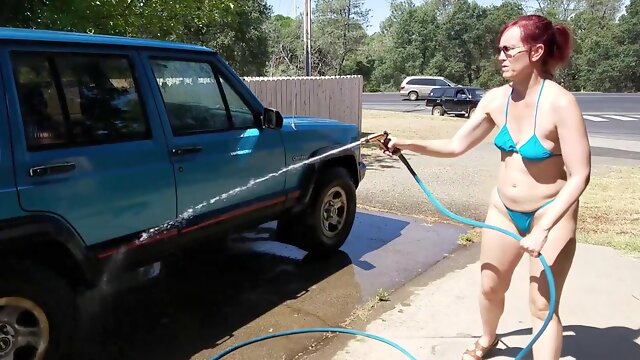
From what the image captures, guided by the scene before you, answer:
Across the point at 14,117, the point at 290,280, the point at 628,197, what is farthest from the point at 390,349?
the point at 628,197

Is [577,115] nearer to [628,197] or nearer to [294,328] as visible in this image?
[294,328]

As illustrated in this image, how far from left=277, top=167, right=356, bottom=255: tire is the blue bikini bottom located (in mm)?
2260

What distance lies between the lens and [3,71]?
2682mm

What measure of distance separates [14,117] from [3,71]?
24 cm

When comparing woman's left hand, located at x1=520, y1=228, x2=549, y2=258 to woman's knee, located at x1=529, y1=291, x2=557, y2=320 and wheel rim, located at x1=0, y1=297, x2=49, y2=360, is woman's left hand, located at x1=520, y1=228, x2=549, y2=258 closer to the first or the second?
woman's knee, located at x1=529, y1=291, x2=557, y2=320

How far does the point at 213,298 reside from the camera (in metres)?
4.22

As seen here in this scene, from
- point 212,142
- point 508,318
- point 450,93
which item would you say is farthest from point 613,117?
point 212,142

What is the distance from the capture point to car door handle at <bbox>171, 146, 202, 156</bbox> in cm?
348

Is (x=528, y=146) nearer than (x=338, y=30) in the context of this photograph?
Yes

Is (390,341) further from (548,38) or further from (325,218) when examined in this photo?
(548,38)

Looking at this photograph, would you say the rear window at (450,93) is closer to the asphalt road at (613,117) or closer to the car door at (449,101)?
the car door at (449,101)

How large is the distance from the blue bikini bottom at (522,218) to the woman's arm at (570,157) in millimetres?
312

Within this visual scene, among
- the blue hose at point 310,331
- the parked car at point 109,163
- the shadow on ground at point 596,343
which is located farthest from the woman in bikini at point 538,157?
the parked car at point 109,163

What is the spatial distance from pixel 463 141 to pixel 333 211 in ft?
7.26
